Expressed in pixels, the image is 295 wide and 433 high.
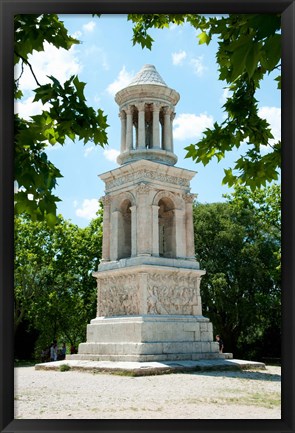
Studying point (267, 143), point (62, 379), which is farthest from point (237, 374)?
point (267, 143)

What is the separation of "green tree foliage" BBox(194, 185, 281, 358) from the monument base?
8.93m

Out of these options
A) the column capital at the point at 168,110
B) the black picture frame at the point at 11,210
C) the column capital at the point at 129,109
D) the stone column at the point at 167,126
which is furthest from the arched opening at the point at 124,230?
the black picture frame at the point at 11,210

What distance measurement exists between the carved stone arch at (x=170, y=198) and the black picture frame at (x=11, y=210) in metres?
14.2

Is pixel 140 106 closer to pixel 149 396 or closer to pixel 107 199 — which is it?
pixel 107 199

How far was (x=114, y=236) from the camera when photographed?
61.5 ft

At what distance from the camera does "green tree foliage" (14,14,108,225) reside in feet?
12.9

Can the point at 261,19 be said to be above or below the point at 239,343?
above

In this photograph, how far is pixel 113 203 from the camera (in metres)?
19.0

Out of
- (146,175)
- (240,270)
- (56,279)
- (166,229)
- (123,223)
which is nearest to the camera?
(146,175)

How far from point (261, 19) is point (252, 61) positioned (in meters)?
0.35

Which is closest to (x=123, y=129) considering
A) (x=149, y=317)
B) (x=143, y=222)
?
(x=143, y=222)

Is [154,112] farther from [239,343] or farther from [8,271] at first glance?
[8,271]

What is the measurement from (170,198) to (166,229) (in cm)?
124

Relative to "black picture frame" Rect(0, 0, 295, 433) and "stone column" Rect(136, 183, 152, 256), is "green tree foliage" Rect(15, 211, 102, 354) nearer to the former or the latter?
"stone column" Rect(136, 183, 152, 256)
